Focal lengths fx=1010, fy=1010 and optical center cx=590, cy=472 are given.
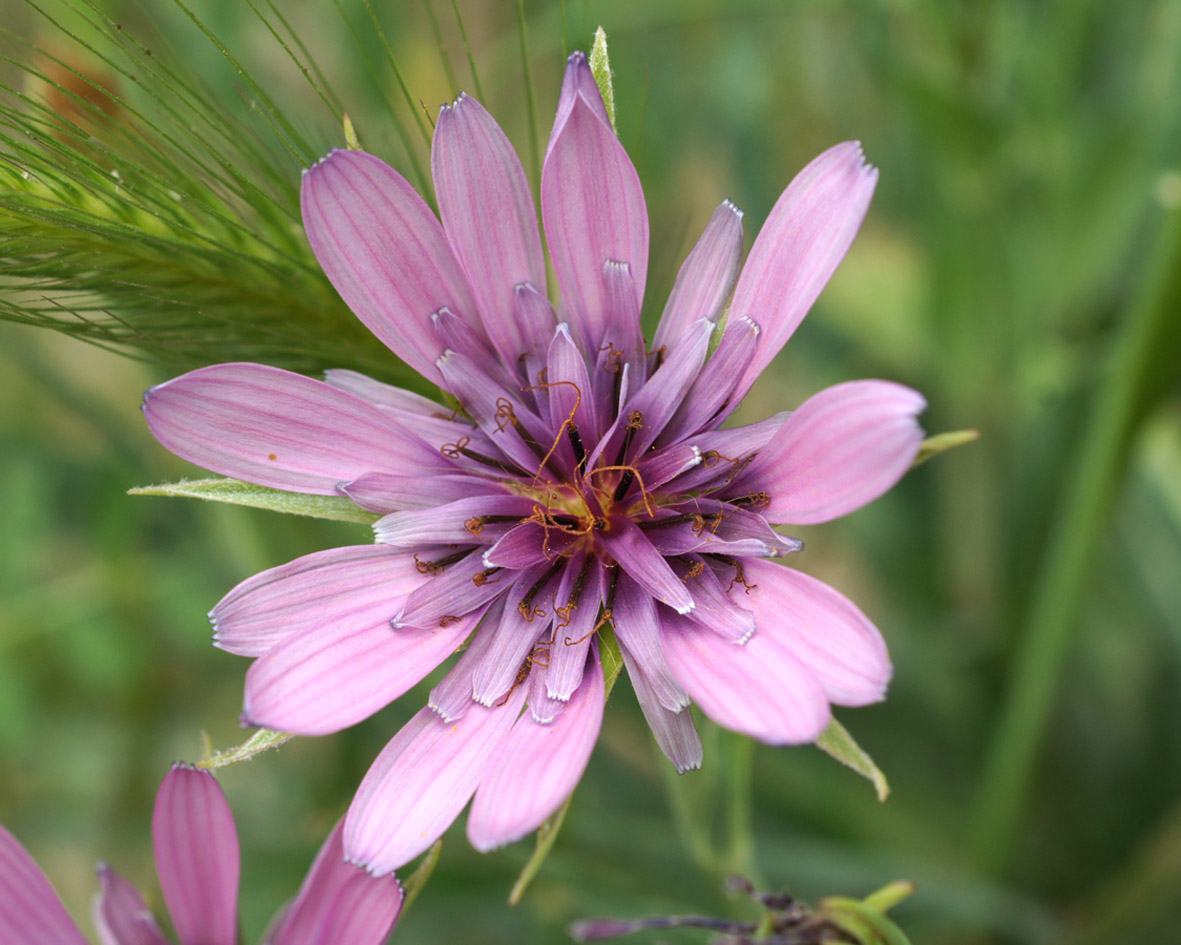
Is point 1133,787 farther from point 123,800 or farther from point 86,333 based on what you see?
point 123,800

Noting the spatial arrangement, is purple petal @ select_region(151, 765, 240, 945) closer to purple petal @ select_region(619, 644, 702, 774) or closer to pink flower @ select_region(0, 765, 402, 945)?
pink flower @ select_region(0, 765, 402, 945)

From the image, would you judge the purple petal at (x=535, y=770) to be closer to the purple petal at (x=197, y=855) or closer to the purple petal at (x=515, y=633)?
the purple petal at (x=515, y=633)

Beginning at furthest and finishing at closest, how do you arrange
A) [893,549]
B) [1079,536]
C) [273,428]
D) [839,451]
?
[893,549] < [1079,536] < [273,428] < [839,451]

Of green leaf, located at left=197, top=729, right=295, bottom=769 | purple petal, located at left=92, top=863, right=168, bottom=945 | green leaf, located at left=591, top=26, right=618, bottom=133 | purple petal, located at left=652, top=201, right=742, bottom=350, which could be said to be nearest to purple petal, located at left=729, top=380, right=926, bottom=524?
purple petal, located at left=652, top=201, right=742, bottom=350


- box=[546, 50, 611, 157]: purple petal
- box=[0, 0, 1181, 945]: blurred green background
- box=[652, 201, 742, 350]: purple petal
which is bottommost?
box=[0, 0, 1181, 945]: blurred green background

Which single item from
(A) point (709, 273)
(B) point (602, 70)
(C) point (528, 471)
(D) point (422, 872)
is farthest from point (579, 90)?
(D) point (422, 872)

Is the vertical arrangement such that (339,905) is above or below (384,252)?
below

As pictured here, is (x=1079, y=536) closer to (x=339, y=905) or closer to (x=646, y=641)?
(x=646, y=641)

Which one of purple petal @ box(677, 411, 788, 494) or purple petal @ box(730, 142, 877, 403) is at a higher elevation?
purple petal @ box(730, 142, 877, 403)
